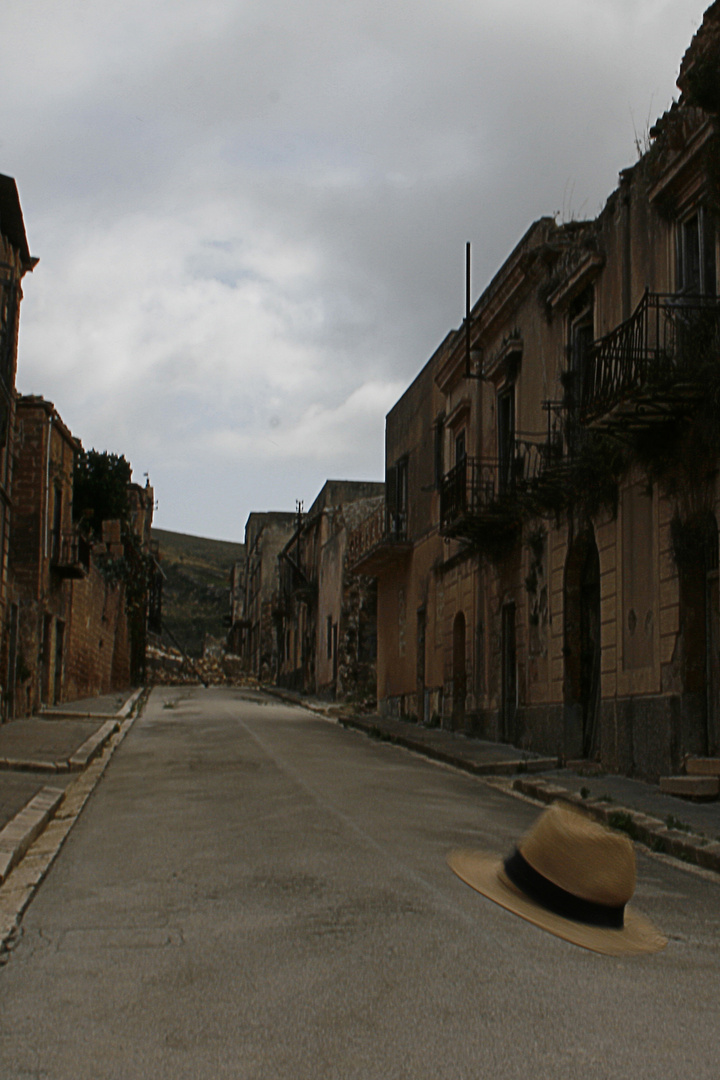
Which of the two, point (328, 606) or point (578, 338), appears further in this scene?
point (328, 606)

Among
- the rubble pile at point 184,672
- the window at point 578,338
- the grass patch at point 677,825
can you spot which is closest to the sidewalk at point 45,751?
the grass patch at point 677,825

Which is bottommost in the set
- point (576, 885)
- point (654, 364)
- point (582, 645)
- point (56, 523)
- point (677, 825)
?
point (677, 825)

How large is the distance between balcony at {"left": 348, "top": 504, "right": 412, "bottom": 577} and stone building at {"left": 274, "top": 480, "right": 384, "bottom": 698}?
19.0 feet

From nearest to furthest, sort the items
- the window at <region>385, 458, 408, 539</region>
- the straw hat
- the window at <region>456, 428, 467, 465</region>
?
the straw hat, the window at <region>456, 428, 467, 465</region>, the window at <region>385, 458, 408, 539</region>

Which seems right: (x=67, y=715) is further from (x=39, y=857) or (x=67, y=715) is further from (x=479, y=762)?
(x=39, y=857)

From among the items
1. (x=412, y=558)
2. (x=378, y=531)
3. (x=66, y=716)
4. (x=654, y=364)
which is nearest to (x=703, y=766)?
(x=654, y=364)

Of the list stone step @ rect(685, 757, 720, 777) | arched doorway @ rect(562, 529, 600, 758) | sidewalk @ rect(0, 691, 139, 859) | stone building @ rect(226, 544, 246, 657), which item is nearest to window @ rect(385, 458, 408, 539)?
sidewalk @ rect(0, 691, 139, 859)

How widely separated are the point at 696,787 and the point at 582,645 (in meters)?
5.59

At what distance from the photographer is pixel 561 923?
3984mm

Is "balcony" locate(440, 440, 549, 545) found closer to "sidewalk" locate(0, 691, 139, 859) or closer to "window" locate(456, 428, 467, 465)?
"window" locate(456, 428, 467, 465)

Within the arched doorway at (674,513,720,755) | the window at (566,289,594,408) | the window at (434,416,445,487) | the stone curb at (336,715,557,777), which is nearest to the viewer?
the arched doorway at (674,513,720,755)

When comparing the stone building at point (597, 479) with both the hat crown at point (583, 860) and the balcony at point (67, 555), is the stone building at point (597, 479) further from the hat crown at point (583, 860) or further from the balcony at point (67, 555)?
the hat crown at point (583, 860)

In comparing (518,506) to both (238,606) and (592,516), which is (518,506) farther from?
(238,606)

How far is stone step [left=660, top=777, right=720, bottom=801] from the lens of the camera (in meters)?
12.4
